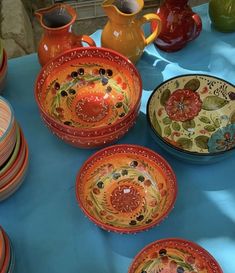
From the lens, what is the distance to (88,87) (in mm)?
856

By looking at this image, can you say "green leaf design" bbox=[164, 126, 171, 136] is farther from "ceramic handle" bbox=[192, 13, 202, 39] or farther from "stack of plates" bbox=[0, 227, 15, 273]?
"stack of plates" bbox=[0, 227, 15, 273]

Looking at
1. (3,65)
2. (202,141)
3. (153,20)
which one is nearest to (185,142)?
(202,141)

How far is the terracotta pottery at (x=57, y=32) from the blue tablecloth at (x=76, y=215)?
104 millimetres

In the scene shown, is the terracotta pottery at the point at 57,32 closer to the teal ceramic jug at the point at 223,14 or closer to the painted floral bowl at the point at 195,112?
the painted floral bowl at the point at 195,112

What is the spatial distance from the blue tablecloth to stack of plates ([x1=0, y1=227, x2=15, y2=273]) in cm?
4

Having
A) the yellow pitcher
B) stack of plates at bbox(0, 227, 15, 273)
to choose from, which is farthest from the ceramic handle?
stack of plates at bbox(0, 227, 15, 273)

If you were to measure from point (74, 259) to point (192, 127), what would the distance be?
1.22ft

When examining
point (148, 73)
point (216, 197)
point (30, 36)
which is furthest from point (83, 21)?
point (216, 197)

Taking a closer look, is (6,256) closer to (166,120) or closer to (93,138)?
(93,138)

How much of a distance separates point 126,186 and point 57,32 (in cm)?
33

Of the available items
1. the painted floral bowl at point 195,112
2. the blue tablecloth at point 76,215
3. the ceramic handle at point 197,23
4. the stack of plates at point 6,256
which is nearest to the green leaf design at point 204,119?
the painted floral bowl at point 195,112

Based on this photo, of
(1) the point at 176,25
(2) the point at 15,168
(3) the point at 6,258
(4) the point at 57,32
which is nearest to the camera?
(3) the point at 6,258

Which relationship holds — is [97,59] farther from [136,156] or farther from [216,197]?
[216,197]

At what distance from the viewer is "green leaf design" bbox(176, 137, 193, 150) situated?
0.81 metres
